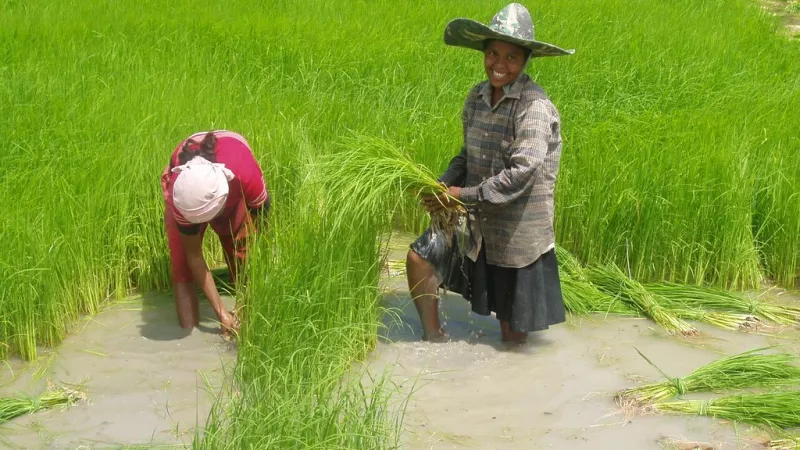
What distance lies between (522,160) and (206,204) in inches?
43.4

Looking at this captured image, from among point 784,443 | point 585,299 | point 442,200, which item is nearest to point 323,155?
point 442,200

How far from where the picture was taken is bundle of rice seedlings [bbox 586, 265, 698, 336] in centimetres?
412

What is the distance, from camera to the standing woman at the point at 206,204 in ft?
11.1

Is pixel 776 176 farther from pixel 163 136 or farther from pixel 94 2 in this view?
pixel 94 2

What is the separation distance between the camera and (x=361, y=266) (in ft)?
12.1

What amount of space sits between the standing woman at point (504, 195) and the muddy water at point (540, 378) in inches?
5.5

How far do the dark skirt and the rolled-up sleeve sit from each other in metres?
0.35

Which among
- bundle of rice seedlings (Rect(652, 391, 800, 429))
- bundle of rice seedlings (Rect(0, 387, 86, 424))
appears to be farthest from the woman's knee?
bundle of rice seedlings (Rect(0, 387, 86, 424))

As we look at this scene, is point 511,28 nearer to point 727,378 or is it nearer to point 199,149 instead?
point 199,149

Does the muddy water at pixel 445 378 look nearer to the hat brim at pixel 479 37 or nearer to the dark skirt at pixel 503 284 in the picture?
the dark skirt at pixel 503 284

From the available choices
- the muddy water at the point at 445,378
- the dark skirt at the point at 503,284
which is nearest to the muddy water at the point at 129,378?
the muddy water at the point at 445,378

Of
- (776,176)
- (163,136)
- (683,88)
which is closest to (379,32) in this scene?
(683,88)

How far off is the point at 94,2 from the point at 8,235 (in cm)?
436

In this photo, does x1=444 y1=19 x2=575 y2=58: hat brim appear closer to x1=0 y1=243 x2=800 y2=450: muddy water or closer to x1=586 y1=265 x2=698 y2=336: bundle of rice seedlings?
x1=0 y1=243 x2=800 y2=450: muddy water
